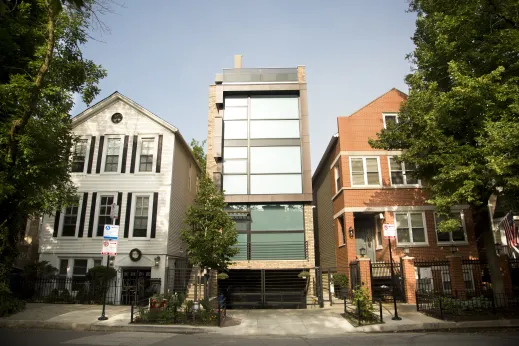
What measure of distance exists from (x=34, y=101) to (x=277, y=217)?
1365 centimetres

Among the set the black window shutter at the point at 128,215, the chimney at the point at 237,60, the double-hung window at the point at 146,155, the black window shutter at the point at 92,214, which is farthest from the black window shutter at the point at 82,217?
the chimney at the point at 237,60

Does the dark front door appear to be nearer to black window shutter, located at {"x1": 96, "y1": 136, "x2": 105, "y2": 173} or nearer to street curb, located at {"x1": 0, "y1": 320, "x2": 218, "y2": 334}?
black window shutter, located at {"x1": 96, "y1": 136, "x2": 105, "y2": 173}

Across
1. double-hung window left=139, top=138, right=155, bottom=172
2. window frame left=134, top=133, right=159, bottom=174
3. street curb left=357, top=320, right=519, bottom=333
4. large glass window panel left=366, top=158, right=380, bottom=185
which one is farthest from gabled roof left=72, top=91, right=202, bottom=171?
street curb left=357, top=320, right=519, bottom=333

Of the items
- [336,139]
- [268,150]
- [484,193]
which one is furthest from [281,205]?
[484,193]

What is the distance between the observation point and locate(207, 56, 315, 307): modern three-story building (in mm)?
19969

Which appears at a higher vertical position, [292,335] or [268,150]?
[268,150]

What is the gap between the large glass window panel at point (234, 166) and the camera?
21.5m

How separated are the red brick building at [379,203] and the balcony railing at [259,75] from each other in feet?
16.0

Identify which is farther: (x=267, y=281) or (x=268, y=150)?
(x=268, y=150)

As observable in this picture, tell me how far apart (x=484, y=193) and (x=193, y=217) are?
505 inches

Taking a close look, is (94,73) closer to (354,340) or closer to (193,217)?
(193,217)

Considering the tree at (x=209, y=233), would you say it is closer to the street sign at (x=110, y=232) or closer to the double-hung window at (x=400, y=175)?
the street sign at (x=110, y=232)

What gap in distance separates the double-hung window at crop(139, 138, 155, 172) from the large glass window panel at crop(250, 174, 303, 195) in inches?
256

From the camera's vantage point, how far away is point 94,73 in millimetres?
16766
